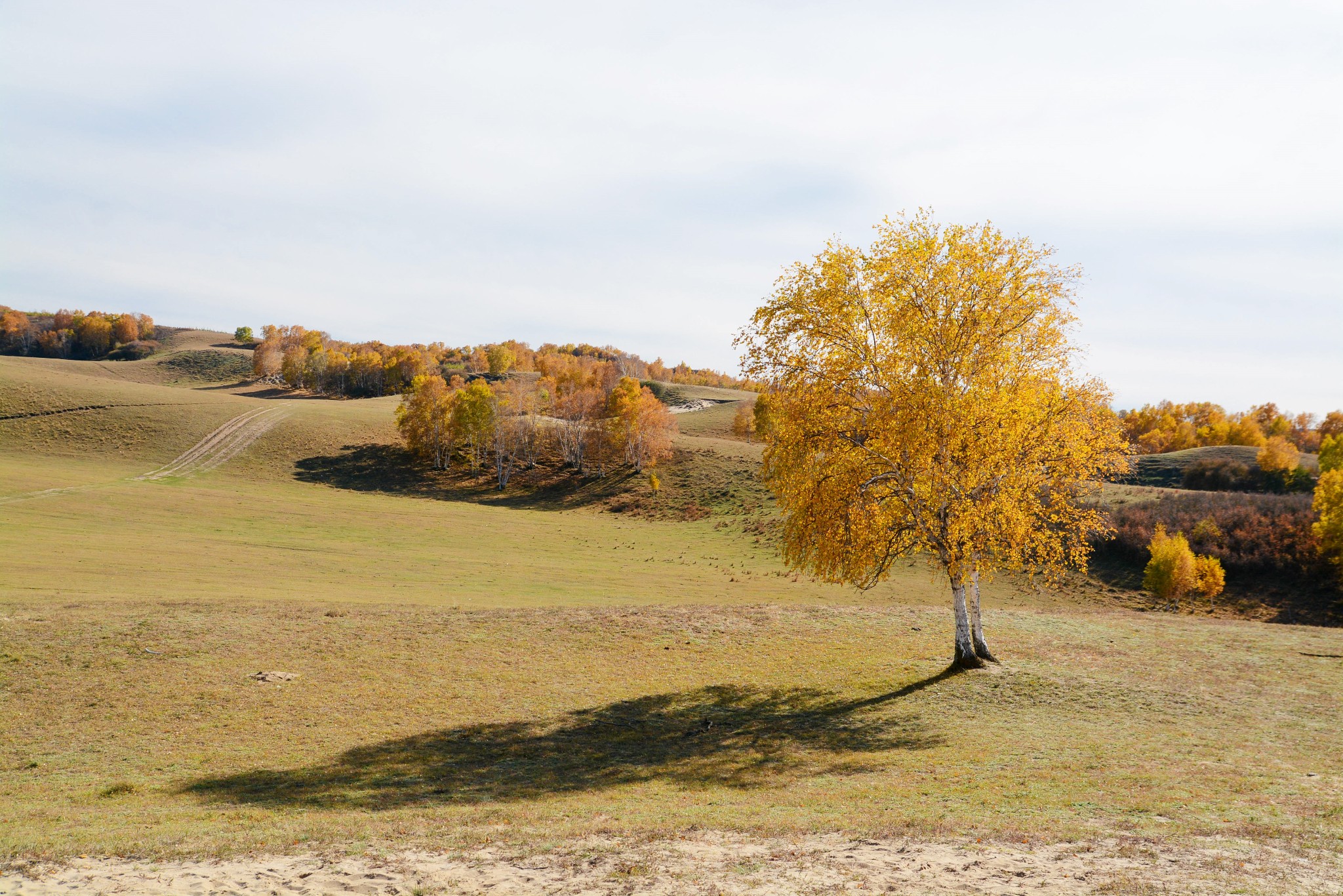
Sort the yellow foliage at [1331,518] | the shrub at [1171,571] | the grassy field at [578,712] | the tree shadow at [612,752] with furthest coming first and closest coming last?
the yellow foliage at [1331,518] → the shrub at [1171,571] → the tree shadow at [612,752] → the grassy field at [578,712]

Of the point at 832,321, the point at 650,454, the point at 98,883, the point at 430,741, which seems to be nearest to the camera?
the point at 98,883

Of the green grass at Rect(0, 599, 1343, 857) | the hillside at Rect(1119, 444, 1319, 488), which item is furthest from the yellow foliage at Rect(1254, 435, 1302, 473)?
the green grass at Rect(0, 599, 1343, 857)

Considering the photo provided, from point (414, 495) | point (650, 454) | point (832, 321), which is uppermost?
point (832, 321)

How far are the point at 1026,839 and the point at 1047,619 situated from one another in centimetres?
2548

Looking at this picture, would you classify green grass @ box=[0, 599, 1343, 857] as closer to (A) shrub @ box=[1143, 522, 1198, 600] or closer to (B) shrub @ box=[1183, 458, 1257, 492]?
(A) shrub @ box=[1143, 522, 1198, 600]

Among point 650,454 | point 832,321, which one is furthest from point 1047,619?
point 650,454

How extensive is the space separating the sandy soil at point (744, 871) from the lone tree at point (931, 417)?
1280 cm

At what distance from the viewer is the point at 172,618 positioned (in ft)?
84.2

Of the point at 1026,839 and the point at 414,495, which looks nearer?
the point at 1026,839

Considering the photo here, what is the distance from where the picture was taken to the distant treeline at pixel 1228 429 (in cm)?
14550

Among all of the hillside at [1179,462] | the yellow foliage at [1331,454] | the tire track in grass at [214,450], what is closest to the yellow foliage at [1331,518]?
the yellow foliage at [1331,454]

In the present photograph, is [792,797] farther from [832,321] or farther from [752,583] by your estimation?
[752,583]

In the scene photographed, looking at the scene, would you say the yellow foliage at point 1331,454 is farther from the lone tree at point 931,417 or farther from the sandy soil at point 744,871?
the sandy soil at point 744,871

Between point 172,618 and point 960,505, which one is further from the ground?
point 960,505
